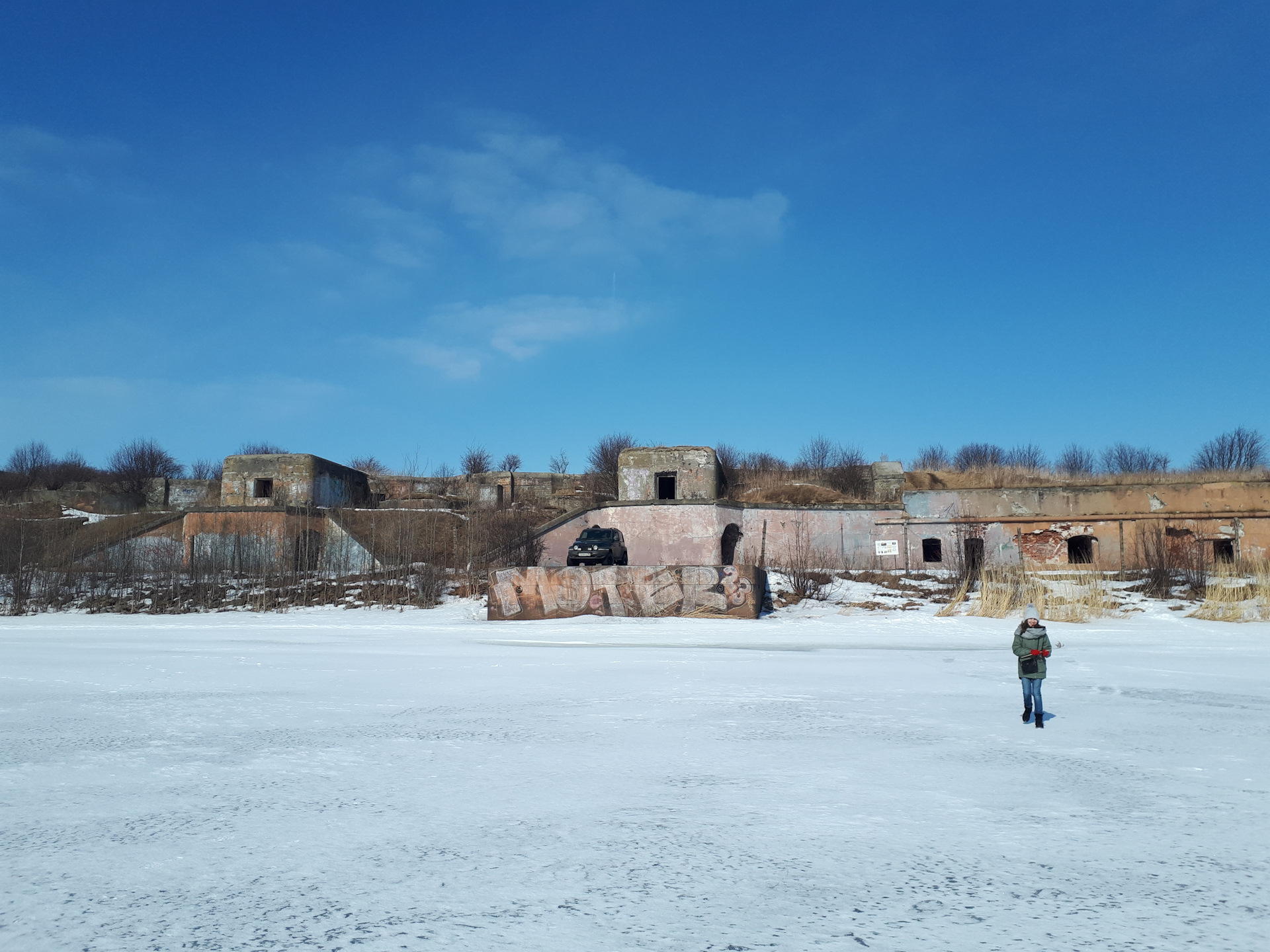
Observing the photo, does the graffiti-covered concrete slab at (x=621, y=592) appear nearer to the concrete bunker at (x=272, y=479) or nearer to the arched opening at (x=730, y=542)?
the arched opening at (x=730, y=542)

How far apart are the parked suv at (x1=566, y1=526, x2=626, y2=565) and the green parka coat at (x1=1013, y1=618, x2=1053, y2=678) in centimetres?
2055

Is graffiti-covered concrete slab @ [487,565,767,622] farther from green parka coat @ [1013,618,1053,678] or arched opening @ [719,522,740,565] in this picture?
green parka coat @ [1013,618,1053,678]

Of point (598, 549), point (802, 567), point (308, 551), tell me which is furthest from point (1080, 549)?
point (308, 551)

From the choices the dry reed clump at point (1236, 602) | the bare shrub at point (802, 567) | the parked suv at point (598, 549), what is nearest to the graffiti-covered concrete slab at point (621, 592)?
the bare shrub at point (802, 567)

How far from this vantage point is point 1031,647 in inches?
265

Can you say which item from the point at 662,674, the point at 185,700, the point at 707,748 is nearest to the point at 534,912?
the point at 707,748

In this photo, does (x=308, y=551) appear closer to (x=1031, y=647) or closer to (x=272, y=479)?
(x=272, y=479)

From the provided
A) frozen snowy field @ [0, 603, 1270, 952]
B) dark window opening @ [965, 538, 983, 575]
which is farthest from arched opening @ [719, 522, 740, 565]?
frozen snowy field @ [0, 603, 1270, 952]

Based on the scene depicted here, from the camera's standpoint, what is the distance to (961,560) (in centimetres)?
3162

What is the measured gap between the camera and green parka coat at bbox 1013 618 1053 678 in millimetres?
6652

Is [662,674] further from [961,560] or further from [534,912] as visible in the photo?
[961,560]

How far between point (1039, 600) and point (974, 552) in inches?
561

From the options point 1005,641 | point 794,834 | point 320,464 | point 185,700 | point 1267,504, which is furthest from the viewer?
point 320,464

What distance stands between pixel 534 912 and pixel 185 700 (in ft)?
19.6
